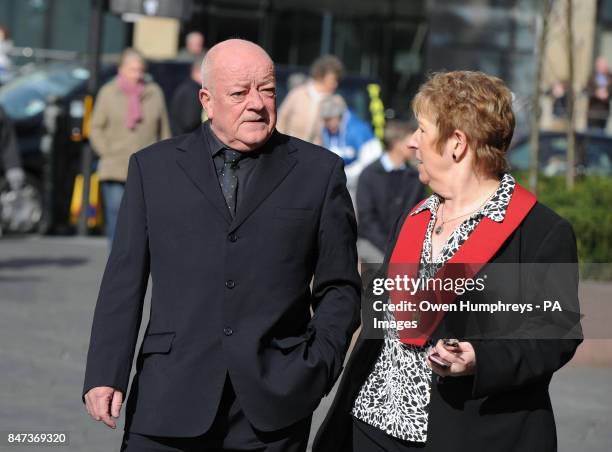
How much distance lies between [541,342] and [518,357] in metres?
0.10

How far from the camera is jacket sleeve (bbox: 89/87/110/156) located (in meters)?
13.0

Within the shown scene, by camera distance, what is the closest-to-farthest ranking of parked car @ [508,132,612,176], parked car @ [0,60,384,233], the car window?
parked car @ [0,60,384,233]
the car window
parked car @ [508,132,612,176]

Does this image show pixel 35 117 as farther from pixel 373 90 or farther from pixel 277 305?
pixel 277 305

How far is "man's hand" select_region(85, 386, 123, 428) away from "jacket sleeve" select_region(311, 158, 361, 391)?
23.0 inches

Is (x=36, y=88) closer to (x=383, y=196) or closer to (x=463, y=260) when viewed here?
(x=383, y=196)

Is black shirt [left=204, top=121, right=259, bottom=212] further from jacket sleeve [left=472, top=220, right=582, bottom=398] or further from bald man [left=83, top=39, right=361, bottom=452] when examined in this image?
jacket sleeve [left=472, top=220, right=582, bottom=398]

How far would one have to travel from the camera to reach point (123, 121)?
13070 mm

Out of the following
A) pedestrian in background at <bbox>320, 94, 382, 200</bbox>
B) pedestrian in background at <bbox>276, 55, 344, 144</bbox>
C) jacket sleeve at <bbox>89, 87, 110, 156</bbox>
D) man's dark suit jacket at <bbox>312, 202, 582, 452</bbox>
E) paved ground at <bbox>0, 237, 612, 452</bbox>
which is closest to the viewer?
man's dark suit jacket at <bbox>312, 202, 582, 452</bbox>

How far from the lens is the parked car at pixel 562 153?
57.8 feet

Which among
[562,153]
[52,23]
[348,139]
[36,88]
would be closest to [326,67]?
[348,139]

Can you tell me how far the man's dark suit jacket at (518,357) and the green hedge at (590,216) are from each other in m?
8.30

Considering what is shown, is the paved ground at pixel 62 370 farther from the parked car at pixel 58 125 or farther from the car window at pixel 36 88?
the car window at pixel 36 88

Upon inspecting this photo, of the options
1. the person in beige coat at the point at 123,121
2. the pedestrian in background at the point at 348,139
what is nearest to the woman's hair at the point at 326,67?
the pedestrian in background at the point at 348,139

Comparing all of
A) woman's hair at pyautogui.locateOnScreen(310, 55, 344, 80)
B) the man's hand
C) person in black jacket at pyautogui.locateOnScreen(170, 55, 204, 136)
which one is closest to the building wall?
person in black jacket at pyautogui.locateOnScreen(170, 55, 204, 136)
